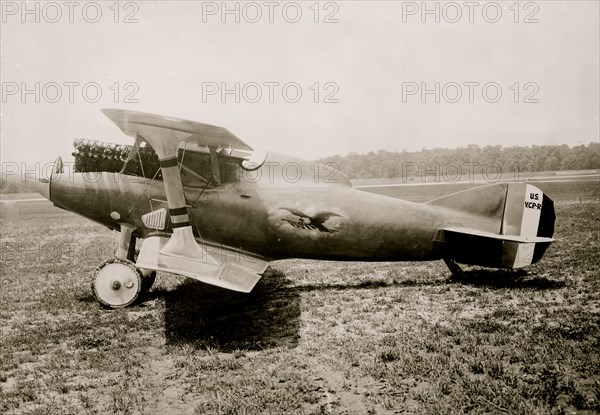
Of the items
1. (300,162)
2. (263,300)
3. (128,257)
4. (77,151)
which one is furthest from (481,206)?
(77,151)

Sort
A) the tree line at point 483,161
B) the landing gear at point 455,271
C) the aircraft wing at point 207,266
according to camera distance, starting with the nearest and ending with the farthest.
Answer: the aircraft wing at point 207,266 → the landing gear at point 455,271 → the tree line at point 483,161

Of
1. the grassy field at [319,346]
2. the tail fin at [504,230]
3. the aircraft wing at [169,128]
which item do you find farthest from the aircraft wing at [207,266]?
the tail fin at [504,230]

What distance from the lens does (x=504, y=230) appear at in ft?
26.2

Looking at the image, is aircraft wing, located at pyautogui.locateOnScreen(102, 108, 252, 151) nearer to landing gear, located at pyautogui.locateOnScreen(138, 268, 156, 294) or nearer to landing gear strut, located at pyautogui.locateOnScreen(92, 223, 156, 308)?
landing gear strut, located at pyautogui.locateOnScreen(92, 223, 156, 308)

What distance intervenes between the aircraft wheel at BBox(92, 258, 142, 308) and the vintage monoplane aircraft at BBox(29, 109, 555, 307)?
17 mm

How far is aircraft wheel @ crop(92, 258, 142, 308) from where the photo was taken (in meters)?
7.34

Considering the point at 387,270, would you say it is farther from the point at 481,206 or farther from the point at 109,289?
the point at 109,289

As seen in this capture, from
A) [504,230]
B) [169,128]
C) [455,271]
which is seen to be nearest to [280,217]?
[169,128]

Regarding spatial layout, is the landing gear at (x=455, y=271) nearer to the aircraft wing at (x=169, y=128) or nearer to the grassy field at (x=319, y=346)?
the grassy field at (x=319, y=346)

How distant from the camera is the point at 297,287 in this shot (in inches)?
356

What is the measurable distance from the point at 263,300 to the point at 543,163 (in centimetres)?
10023

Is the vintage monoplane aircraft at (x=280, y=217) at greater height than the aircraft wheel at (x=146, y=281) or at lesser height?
greater

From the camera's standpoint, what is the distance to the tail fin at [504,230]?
786 centimetres

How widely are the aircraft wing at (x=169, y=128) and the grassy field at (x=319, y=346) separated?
9.40ft
